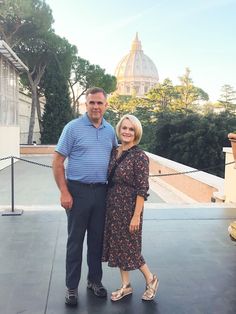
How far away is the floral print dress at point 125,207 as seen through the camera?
2.89 metres

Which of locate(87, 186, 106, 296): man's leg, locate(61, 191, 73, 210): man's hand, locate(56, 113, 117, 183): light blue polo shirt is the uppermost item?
locate(56, 113, 117, 183): light blue polo shirt

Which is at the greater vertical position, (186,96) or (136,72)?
(136,72)

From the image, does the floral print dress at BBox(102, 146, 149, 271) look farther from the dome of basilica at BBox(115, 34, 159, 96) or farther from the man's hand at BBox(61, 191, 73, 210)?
the dome of basilica at BBox(115, 34, 159, 96)

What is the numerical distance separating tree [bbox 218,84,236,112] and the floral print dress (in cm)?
4317

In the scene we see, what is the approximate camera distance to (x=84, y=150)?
9.61 feet

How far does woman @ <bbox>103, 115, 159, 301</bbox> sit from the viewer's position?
2.90 m

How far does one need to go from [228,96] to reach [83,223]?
44.7 m

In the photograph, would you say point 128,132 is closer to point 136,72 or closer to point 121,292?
point 121,292

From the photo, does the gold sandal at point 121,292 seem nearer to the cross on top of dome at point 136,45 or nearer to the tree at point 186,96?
the tree at point 186,96

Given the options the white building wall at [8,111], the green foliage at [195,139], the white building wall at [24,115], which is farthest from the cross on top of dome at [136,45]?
the white building wall at [8,111]

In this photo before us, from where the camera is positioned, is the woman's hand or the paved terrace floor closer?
the woman's hand

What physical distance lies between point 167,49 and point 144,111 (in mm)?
16842

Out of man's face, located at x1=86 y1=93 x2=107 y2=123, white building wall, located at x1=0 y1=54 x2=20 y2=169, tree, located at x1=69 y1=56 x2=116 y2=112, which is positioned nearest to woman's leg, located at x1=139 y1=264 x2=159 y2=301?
man's face, located at x1=86 y1=93 x2=107 y2=123

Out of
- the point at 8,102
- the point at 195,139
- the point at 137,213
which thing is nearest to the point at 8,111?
the point at 8,102
